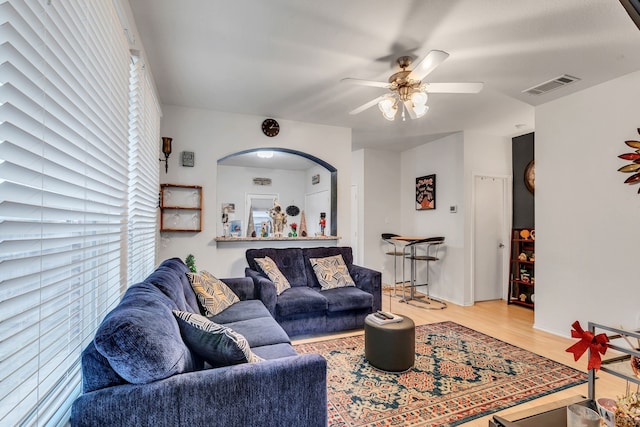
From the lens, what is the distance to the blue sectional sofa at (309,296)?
123 inches

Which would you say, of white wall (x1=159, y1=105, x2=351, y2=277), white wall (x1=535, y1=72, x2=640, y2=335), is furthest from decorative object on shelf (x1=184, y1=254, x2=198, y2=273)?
white wall (x1=535, y1=72, x2=640, y2=335)

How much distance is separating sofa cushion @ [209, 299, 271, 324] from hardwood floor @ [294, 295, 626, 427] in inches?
27.5

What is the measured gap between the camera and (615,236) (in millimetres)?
2926

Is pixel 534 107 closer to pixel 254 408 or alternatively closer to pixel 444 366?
pixel 444 366

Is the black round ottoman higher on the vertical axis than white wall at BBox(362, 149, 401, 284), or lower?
lower

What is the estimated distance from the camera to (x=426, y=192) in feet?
18.1

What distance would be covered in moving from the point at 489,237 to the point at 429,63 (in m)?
3.80

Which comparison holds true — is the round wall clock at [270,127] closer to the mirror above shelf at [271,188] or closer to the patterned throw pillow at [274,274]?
the patterned throw pillow at [274,274]

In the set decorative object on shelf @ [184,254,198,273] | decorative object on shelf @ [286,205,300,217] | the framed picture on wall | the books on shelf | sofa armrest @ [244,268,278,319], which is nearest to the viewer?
the books on shelf

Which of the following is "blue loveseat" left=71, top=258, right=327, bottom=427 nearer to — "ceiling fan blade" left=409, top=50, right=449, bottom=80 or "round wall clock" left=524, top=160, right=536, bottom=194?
"ceiling fan blade" left=409, top=50, right=449, bottom=80

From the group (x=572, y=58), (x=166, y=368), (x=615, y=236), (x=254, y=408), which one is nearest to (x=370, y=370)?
(x=254, y=408)

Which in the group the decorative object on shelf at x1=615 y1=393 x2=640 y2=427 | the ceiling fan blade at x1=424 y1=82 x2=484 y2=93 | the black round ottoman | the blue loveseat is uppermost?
the ceiling fan blade at x1=424 y1=82 x2=484 y2=93

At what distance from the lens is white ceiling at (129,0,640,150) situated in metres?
2.02

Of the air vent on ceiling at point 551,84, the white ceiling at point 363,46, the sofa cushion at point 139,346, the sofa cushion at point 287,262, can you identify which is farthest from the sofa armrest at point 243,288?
the air vent on ceiling at point 551,84
